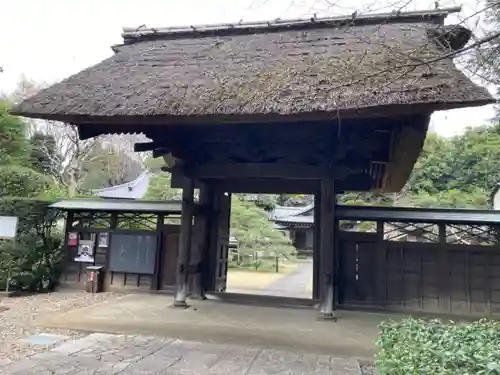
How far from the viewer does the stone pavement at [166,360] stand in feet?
11.5

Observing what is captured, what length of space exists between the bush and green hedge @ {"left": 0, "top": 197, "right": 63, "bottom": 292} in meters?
6.68

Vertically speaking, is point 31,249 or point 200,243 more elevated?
point 200,243

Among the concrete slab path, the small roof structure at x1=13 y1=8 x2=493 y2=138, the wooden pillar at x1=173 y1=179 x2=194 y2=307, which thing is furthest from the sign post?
the wooden pillar at x1=173 y1=179 x2=194 y2=307

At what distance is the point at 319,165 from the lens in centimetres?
593

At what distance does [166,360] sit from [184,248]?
2617 mm

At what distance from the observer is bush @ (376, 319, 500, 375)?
6.53 feet

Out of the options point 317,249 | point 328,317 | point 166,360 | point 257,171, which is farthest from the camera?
point 317,249

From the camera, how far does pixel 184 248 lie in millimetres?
6324

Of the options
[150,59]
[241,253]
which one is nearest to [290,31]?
[150,59]

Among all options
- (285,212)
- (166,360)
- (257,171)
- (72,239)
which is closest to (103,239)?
(72,239)

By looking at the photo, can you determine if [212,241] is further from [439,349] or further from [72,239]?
[439,349]

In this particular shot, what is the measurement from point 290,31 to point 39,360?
18.2ft

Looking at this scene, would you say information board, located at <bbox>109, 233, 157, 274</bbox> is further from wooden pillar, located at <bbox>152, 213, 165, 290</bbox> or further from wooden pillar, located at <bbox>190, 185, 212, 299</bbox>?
wooden pillar, located at <bbox>190, 185, 212, 299</bbox>

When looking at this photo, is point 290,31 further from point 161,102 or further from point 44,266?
point 44,266
